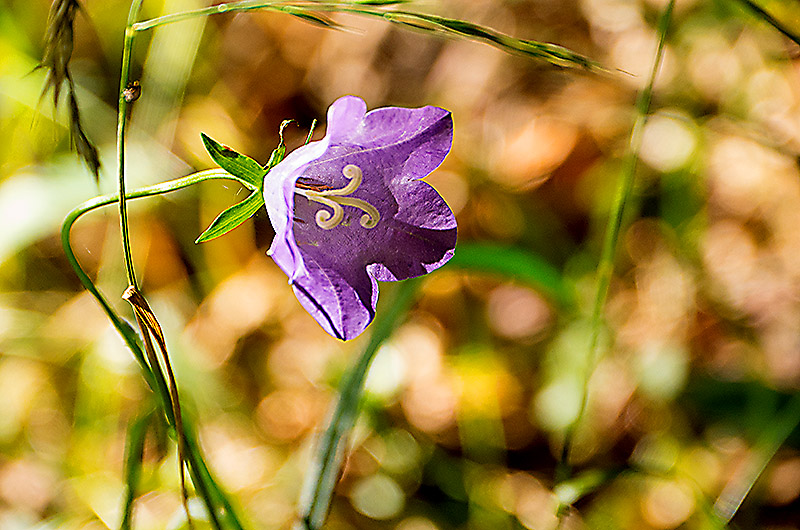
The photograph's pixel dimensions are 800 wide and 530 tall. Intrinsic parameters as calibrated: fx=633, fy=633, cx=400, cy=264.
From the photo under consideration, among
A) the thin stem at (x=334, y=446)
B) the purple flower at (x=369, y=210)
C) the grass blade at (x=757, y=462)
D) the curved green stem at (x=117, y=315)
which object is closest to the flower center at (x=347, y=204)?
the purple flower at (x=369, y=210)

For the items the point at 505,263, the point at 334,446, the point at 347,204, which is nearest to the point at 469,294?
the point at 505,263

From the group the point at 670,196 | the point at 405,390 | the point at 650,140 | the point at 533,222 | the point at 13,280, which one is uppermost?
the point at 650,140

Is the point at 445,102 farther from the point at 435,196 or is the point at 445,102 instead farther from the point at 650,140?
the point at 435,196

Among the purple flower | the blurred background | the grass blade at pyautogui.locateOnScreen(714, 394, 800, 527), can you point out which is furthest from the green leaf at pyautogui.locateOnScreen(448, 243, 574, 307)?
the grass blade at pyautogui.locateOnScreen(714, 394, 800, 527)

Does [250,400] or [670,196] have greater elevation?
[670,196]

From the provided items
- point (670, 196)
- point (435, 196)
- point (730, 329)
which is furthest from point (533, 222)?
point (435, 196)
